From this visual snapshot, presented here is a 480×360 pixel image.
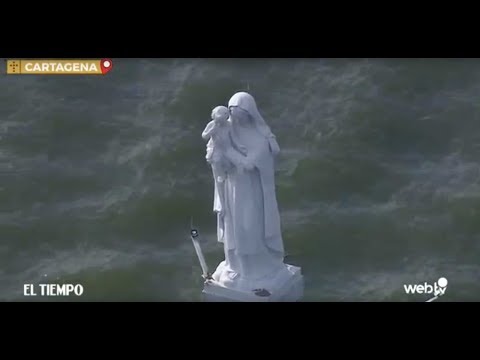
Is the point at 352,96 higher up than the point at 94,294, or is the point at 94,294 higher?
the point at 352,96

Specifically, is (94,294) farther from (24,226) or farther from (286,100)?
(286,100)

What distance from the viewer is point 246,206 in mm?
15125

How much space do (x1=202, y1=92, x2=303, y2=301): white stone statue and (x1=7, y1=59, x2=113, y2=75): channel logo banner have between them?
3.36m

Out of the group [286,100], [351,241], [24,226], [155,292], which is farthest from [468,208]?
[24,226]

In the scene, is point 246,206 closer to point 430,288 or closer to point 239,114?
point 239,114

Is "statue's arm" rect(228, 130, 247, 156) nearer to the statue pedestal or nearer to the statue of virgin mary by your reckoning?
the statue of virgin mary

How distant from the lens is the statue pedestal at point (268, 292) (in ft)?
50.3

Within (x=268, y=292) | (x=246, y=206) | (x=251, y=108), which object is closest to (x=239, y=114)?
(x=251, y=108)

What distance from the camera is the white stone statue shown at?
14906 mm

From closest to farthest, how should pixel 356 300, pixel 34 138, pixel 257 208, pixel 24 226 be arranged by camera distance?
pixel 257 208
pixel 356 300
pixel 24 226
pixel 34 138

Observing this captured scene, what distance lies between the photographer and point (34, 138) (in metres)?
19.4

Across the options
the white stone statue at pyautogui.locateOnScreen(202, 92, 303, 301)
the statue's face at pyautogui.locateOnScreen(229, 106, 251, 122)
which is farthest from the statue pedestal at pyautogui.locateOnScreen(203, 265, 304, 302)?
the statue's face at pyautogui.locateOnScreen(229, 106, 251, 122)

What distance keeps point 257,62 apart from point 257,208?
5.00 meters

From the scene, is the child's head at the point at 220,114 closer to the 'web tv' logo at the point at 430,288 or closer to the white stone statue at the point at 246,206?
the white stone statue at the point at 246,206
